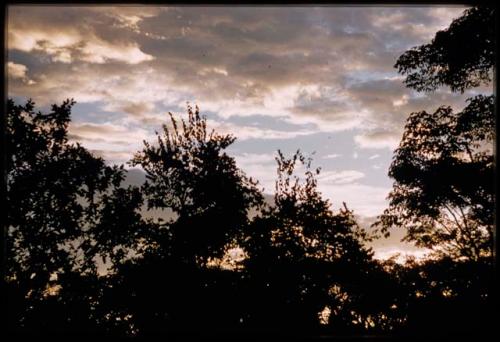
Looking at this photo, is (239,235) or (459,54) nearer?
(459,54)

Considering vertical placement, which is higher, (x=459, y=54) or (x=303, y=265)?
(x=459, y=54)

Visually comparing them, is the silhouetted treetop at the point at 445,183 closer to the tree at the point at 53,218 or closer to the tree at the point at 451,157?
the tree at the point at 451,157

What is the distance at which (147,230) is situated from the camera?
1033 inches

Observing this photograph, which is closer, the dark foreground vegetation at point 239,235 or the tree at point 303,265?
the dark foreground vegetation at point 239,235

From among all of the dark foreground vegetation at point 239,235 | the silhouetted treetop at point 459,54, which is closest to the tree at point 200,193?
the dark foreground vegetation at point 239,235

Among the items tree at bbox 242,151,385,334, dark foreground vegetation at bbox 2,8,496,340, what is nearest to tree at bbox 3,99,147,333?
dark foreground vegetation at bbox 2,8,496,340

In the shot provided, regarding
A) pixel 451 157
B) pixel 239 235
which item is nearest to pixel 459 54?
pixel 451 157

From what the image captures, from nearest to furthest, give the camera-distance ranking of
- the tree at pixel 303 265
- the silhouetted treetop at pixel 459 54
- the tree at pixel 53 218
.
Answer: the silhouetted treetop at pixel 459 54, the tree at pixel 53 218, the tree at pixel 303 265

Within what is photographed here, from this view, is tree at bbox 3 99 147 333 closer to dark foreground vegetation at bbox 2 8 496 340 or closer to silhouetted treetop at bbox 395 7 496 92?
dark foreground vegetation at bbox 2 8 496 340

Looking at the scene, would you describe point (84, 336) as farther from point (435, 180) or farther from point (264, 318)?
point (264, 318)

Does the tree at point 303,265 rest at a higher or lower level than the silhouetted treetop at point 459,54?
lower

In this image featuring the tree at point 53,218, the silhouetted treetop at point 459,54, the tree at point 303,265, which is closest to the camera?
the silhouetted treetop at point 459,54

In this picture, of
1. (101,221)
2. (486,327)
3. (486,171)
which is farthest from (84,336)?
(101,221)

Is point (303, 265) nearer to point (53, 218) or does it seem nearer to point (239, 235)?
point (239, 235)
